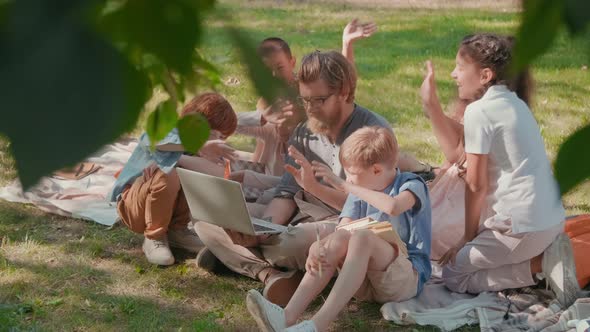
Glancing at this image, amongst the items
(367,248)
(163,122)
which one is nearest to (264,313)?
(367,248)

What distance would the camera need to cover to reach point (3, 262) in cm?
469

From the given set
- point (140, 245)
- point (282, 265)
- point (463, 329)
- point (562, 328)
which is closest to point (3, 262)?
point (140, 245)

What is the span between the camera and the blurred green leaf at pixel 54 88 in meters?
0.54

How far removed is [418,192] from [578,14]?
341cm

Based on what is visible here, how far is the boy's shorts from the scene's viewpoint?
396 cm

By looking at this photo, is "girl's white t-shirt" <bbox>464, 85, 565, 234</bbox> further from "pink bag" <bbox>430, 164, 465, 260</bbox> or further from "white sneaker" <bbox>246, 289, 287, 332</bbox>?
"white sneaker" <bbox>246, 289, 287, 332</bbox>

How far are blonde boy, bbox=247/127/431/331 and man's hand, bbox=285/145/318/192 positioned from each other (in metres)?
0.06

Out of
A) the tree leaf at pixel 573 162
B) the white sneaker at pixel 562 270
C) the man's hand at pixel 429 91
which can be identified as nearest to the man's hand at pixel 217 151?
the man's hand at pixel 429 91

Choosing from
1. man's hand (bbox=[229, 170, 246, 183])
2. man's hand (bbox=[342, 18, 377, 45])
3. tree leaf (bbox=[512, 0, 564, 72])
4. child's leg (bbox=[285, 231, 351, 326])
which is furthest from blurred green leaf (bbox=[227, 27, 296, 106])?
man's hand (bbox=[342, 18, 377, 45])

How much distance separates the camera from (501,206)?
4.15m

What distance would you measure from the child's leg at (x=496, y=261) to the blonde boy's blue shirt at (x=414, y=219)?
17 centimetres

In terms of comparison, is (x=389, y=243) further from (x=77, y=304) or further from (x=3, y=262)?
(x=3, y=262)

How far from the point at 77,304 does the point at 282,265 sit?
99cm

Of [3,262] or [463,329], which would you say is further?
[3,262]
